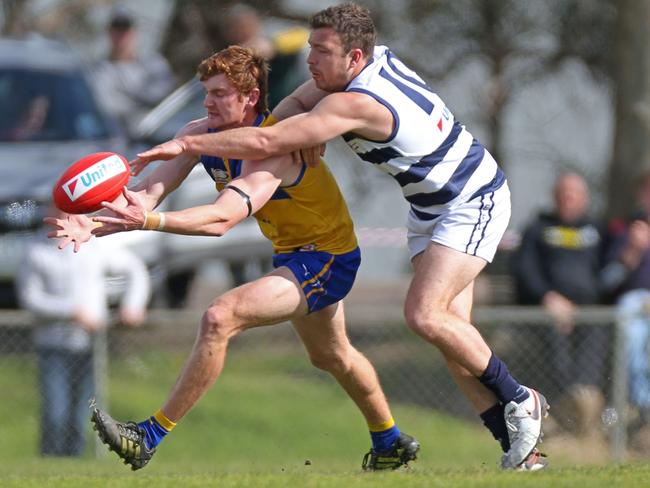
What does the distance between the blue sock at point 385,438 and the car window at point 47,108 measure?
545cm

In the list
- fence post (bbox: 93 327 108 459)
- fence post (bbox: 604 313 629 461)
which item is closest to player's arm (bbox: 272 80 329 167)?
fence post (bbox: 93 327 108 459)

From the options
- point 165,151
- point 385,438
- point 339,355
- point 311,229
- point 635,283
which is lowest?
point 635,283

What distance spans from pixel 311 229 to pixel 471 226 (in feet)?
2.63

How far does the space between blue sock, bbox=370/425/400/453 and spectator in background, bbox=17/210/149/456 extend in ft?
10.8

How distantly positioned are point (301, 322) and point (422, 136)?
3.77ft

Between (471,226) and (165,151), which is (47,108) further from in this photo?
(471,226)

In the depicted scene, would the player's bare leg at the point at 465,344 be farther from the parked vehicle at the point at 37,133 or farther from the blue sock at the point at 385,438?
the parked vehicle at the point at 37,133

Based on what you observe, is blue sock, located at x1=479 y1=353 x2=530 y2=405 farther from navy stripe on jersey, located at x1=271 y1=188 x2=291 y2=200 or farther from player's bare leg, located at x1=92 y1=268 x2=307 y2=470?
navy stripe on jersey, located at x1=271 y1=188 x2=291 y2=200

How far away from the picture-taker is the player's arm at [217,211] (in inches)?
263

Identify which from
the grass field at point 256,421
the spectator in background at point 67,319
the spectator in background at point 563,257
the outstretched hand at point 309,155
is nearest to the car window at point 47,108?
the spectator in background at point 67,319

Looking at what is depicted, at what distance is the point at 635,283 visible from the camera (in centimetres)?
1174

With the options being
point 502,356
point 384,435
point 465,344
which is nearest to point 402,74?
point 465,344

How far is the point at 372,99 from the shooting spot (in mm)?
7078

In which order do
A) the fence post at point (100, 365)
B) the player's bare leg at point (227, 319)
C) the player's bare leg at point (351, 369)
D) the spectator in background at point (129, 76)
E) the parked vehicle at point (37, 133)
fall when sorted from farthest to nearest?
the spectator in background at point (129, 76) → the parked vehicle at point (37, 133) → the fence post at point (100, 365) → the player's bare leg at point (351, 369) → the player's bare leg at point (227, 319)
